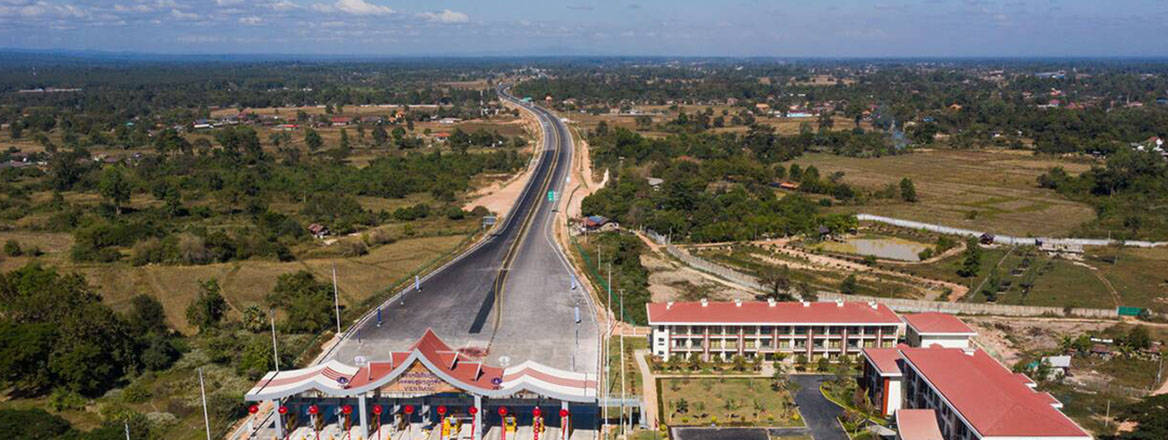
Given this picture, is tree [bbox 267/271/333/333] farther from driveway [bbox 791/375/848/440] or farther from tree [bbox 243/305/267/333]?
driveway [bbox 791/375/848/440]

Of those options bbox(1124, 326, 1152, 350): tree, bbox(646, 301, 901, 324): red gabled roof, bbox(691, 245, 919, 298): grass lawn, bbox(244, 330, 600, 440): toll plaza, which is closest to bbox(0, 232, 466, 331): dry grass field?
bbox(244, 330, 600, 440): toll plaza

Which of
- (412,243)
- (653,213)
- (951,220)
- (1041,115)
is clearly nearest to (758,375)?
(653,213)

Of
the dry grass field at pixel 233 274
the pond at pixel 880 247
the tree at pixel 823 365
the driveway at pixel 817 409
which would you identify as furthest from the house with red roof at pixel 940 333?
the dry grass field at pixel 233 274

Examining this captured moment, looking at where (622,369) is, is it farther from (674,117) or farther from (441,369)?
(674,117)

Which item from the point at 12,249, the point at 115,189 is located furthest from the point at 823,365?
the point at 115,189

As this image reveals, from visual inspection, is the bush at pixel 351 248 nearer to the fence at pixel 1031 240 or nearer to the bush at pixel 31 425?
the bush at pixel 31 425
